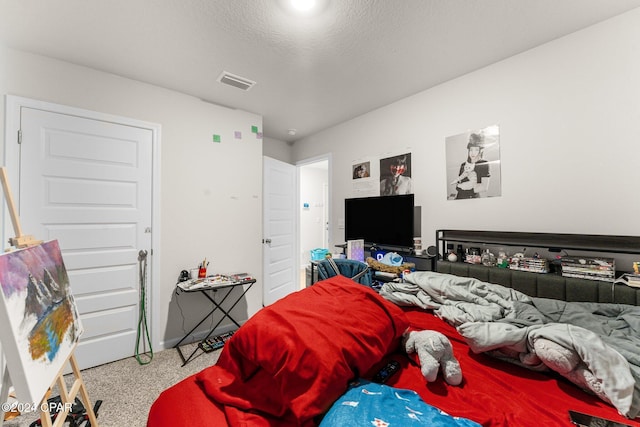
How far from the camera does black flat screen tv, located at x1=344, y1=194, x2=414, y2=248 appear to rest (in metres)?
2.76

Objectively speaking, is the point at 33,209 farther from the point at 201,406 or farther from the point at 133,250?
the point at 201,406

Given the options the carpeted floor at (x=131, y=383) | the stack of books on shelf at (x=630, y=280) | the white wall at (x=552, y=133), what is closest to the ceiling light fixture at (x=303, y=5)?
the white wall at (x=552, y=133)

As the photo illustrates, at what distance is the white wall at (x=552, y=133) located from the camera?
1737 mm

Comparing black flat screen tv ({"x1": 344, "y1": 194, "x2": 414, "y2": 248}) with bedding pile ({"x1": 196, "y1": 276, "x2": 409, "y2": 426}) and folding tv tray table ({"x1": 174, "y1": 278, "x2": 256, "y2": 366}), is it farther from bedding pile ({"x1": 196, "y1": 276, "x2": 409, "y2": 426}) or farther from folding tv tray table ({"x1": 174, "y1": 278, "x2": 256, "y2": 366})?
bedding pile ({"x1": 196, "y1": 276, "x2": 409, "y2": 426})

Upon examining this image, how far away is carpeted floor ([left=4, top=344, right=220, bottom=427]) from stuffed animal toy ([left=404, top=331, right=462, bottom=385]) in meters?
1.80

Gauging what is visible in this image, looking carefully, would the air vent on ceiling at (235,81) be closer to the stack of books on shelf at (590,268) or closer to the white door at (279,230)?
the white door at (279,230)

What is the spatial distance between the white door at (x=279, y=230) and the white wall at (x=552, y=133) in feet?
6.39

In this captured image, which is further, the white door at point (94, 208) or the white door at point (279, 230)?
the white door at point (279, 230)

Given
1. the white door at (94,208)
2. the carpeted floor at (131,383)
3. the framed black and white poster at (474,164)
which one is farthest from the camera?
the framed black and white poster at (474,164)

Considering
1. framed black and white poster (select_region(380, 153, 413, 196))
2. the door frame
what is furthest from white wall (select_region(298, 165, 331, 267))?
the door frame

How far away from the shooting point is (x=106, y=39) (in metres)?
1.90

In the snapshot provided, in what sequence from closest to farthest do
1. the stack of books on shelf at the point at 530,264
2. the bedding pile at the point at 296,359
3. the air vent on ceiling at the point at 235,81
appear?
the bedding pile at the point at 296,359 < the stack of books on shelf at the point at 530,264 < the air vent on ceiling at the point at 235,81

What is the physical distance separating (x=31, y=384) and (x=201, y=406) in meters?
0.64

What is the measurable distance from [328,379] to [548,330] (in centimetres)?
101
